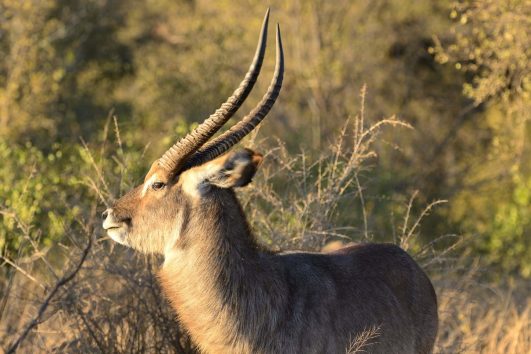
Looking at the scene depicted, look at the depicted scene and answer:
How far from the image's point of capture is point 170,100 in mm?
19906

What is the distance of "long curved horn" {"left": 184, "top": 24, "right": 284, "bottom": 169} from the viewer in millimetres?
5906

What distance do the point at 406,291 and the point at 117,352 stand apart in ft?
6.41

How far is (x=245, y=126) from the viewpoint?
5.98 meters

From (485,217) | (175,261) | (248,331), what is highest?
(175,261)

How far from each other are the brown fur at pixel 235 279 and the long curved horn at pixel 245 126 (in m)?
0.14

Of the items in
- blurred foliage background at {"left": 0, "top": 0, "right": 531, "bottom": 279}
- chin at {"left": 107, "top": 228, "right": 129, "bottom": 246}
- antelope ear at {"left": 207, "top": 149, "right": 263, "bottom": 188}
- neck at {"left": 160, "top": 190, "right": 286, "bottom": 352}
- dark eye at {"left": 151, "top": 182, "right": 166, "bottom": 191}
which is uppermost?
antelope ear at {"left": 207, "top": 149, "right": 263, "bottom": 188}

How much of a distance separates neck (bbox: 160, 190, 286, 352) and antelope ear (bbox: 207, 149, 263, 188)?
213 mm

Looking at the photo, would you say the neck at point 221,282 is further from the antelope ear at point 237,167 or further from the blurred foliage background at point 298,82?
the blurred foliage background at point 298,82

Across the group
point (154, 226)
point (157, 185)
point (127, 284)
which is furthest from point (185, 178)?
point (127, 284)

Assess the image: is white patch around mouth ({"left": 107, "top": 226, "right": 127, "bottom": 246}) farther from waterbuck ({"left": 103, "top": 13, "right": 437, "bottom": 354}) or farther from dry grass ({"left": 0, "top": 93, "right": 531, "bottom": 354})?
dry grass ({"left": 0, "top": 93, "right": 531, "bottom": 354})

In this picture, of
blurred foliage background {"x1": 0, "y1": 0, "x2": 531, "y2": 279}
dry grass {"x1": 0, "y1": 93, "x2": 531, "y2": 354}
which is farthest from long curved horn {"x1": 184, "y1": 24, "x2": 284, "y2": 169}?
blurred foliage background {"x1": 0, "y1": 0, "x2": 531, "y2": 279}

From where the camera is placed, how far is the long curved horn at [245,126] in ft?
19.4

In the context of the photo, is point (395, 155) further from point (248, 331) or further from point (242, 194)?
point (248, 331)

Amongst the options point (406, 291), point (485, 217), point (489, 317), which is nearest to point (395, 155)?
point (485, 217)
